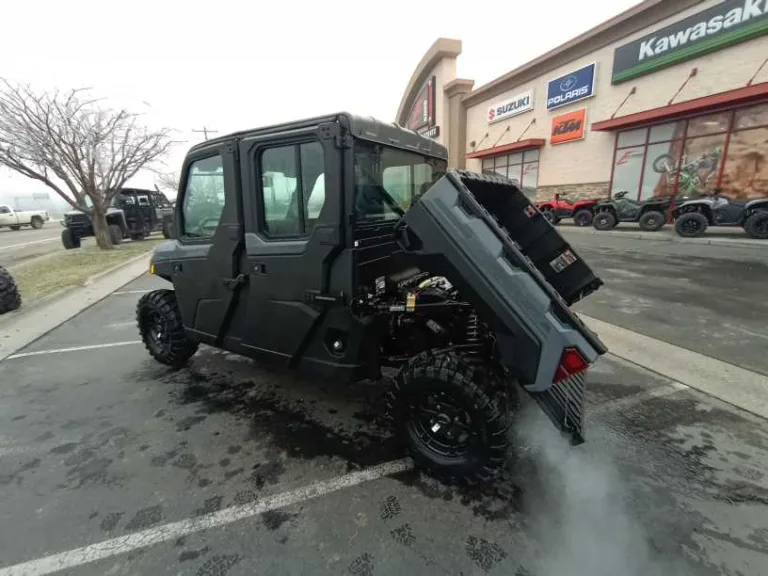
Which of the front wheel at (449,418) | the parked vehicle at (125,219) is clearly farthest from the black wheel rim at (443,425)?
the parked vehicle at (125,219)

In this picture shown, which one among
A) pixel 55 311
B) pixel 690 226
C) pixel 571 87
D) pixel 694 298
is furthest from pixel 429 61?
pixel 55 311

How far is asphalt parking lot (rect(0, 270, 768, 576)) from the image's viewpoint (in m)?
1.92

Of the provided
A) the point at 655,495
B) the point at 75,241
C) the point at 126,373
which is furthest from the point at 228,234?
the point at 75,241

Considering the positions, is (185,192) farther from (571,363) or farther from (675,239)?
(675,239)

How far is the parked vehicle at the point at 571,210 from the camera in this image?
54.6 ft

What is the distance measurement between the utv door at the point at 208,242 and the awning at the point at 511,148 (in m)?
21.5

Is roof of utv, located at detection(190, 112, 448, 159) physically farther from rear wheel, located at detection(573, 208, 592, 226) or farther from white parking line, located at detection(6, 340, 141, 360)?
rear wheel, located at detection(573, 208, 592, 226)

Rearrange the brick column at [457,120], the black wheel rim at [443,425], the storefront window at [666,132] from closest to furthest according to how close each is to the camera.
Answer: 1. the black wheel rim at [443,425]
2. the storefront window at [666,132]
3. the brick column at [457,120]

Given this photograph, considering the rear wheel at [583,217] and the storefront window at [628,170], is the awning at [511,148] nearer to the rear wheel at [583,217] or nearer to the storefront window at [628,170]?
the storefront window at [628,170]

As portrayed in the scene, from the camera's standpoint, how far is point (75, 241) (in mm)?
14641

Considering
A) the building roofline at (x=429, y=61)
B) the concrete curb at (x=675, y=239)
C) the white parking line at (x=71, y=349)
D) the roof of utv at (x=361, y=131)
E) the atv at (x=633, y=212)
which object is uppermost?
the building roofline at (x=429, y=61)

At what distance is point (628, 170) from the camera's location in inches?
675

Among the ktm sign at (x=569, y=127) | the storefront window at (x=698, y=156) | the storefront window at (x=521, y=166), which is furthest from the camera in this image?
the storefront window at (x=521, y=166)

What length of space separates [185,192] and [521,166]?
22.9 m
